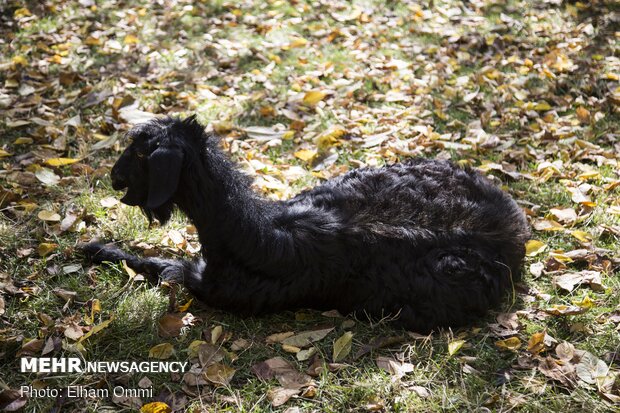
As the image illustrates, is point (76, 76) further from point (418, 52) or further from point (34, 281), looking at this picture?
point (418, 52)

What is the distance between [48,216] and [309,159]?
2.09 metres

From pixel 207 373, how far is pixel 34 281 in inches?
54.7

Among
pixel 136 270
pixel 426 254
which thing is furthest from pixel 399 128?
pixel 136 270

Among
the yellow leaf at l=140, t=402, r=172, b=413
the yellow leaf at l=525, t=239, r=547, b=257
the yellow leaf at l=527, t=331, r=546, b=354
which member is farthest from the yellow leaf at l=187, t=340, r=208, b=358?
the yellow leaf at l=525, t=239, r=547, b=257

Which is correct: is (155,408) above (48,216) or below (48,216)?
above

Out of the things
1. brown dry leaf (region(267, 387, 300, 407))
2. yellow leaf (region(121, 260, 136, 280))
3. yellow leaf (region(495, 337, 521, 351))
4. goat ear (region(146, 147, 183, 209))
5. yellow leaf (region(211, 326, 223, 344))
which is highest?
goat ear (region(146, 147, 183, 209))

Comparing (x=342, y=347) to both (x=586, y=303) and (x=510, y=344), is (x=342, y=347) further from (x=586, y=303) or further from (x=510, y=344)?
(x=586, y=303)

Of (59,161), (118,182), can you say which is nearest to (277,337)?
(118,182)

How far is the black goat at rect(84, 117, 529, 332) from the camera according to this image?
3479mm

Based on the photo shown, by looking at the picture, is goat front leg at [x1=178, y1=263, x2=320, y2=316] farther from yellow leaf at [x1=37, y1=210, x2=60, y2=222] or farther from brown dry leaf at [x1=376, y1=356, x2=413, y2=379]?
yellow leaf at [x1=37, y1=210, x2=60, y2=222]

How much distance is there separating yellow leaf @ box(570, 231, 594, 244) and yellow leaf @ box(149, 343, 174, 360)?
9.03 ft

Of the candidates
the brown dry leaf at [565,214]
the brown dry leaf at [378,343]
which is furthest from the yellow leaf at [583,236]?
the brown dry leaf at [378,343]

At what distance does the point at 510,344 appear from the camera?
3490 millimetres

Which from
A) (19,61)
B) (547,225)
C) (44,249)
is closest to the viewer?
(44,249)
